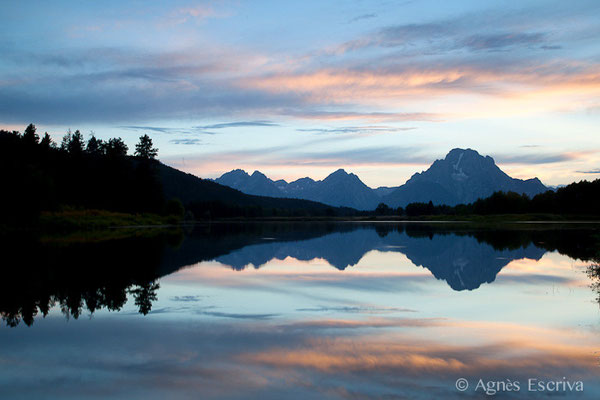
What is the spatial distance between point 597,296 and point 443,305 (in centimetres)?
614

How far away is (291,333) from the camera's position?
12125 millimetres

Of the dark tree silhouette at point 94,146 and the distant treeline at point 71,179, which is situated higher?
the dark tree silhouette at point 94,146

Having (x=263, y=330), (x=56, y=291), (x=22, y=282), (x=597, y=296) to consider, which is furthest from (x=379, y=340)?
(x=22, y=282)

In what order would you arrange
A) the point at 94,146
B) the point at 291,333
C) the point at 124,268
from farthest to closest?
the point at 94,146, the point at 124,268, the point at 291,333

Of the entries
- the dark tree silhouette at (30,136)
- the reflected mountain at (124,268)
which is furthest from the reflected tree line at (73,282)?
the dark tree silhouette at (30,136)

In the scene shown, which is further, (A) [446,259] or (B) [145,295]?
(A) [446,259]

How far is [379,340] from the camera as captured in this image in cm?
1145

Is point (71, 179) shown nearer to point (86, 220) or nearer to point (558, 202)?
point (86, 220)

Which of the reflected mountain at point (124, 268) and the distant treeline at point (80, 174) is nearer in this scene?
the reflected mountain at point (124, 268)

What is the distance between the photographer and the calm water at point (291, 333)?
8555 mm

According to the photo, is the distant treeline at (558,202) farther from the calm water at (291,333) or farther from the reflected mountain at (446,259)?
the calm water at (291,333)

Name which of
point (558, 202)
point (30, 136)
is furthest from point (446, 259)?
point (558, 202)

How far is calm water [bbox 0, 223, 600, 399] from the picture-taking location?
337 inches

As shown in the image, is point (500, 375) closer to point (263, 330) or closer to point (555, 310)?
point (263, 330)
